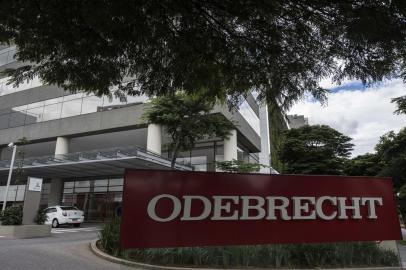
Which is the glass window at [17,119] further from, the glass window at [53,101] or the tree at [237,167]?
the tree at [237,167]

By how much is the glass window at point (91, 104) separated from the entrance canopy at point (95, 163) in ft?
17.3

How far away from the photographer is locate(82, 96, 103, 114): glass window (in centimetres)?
3440

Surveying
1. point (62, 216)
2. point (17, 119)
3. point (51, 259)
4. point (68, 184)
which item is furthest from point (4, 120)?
point (51, 259)

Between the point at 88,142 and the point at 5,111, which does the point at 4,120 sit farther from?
the point at 88,142

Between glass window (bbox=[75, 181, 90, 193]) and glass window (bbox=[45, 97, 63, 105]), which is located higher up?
glass window (bbox=[45, 97, 63, 105])

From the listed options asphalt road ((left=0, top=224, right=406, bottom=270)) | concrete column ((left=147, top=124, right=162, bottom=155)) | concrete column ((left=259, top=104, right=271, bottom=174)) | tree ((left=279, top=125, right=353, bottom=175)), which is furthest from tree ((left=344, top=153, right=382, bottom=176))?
asphalt road ((left=0, top=224, right=406, bottom=270))

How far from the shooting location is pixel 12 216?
733 inches

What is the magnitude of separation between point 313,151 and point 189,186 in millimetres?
30093

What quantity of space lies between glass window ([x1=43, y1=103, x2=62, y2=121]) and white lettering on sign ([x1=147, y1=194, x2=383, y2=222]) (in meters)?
32.8

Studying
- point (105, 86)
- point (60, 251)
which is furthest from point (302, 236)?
point (60, 251)

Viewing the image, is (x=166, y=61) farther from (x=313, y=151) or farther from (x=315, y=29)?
(x=313, y=151)

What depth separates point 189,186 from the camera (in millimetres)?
6547

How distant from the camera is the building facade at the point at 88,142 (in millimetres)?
29578

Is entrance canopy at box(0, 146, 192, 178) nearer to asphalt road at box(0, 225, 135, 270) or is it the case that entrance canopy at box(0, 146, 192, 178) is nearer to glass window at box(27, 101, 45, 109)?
glass window at box(27, 101, 45, 109)
